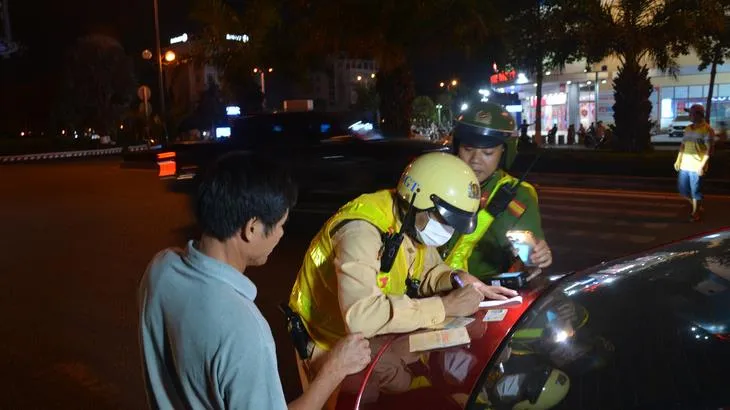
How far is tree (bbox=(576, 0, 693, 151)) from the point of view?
18.2 metres

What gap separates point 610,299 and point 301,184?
8.87 m

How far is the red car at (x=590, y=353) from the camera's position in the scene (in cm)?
189

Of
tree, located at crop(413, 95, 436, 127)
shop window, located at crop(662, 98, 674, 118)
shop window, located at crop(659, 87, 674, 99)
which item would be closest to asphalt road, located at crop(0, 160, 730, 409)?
shop window, located at crop(659, 87, 674, 99)

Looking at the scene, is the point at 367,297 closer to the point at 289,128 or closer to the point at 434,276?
the point at 434,276

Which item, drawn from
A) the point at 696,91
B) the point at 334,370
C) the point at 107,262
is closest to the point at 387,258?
the point at 334,370

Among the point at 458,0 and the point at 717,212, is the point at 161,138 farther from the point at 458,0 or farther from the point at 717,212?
the point at 717,212

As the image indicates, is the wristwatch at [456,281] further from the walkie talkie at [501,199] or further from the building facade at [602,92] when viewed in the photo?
the building facade at [602,92]

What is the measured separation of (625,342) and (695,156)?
30.7ft

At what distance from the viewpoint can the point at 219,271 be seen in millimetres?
1594

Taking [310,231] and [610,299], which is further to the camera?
[310,231]

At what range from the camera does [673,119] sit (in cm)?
3791

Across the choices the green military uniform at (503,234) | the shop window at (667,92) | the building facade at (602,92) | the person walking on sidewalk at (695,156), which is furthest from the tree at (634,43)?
the shop window at (667,92)

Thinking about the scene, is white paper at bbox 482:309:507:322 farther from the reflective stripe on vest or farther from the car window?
the car window

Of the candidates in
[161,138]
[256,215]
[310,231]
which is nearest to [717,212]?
[310,231]
